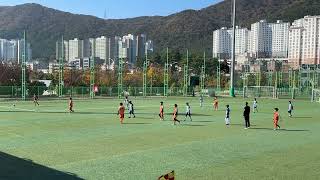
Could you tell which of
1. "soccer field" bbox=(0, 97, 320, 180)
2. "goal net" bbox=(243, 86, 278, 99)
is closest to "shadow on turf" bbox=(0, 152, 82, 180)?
"soccer field" bbox=(0, 97, 320, 180)

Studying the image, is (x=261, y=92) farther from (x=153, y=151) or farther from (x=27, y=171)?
(x=27, y=171)

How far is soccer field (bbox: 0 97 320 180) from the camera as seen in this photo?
15109mm

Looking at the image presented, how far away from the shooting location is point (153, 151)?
63.3 ft

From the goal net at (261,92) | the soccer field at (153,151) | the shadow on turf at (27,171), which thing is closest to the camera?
the shadow on turf at (27,171)

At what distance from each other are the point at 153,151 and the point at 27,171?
5931mm

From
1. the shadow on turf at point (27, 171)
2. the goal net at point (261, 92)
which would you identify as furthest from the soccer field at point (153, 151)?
the goal net at point (261, 92)

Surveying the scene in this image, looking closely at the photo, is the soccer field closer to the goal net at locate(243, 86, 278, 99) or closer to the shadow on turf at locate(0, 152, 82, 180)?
the shadow on turf at locate(0, 152, 82, 180)

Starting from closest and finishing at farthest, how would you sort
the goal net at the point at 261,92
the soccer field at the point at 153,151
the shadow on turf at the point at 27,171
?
the shadow on turf at the point at 27,171 → the soccer field at the point at 153,151 → the goal net at the point at 261,92

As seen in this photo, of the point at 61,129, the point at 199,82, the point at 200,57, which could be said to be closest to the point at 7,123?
the point at 61,129

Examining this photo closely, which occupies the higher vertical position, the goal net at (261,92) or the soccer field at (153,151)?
the goal net at (261,92)

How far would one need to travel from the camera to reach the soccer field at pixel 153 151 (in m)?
15.1

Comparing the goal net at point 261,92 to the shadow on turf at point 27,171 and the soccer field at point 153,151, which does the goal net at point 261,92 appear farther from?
the shadow on turf at point 27,171

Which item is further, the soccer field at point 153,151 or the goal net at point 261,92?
the goal net at point 261,92

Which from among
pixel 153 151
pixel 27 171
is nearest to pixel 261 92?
pixel 153 151
